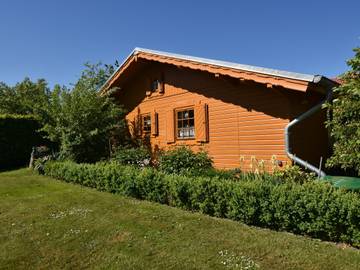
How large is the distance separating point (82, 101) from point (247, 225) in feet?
29.6

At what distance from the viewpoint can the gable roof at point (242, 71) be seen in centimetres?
739

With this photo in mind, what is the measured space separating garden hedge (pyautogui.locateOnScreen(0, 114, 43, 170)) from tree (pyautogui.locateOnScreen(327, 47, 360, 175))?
1565 cm

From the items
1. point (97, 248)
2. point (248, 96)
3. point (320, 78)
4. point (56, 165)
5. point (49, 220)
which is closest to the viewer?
point (97, 248)

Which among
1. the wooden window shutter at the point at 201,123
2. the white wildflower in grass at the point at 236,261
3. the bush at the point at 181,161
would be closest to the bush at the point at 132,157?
the wooden window shutter at the point at 201,123

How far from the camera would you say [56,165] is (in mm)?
11930

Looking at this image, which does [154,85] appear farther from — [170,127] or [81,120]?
[81,120]

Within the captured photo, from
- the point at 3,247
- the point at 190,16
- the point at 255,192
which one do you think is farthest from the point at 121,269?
the point at 190,16

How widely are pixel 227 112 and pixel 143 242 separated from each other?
19.2ft

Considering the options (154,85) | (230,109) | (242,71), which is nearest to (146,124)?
(154,85)

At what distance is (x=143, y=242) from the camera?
5.08 metres

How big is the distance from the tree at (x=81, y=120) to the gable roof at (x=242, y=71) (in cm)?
237

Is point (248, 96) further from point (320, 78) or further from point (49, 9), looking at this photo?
point (49, 9)

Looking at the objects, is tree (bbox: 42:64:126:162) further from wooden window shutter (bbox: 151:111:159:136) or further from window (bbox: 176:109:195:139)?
window (bbox: 176:109:195:139)

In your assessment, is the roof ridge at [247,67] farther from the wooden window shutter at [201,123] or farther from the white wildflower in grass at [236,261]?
the white wildflower in grass at [236,261]
